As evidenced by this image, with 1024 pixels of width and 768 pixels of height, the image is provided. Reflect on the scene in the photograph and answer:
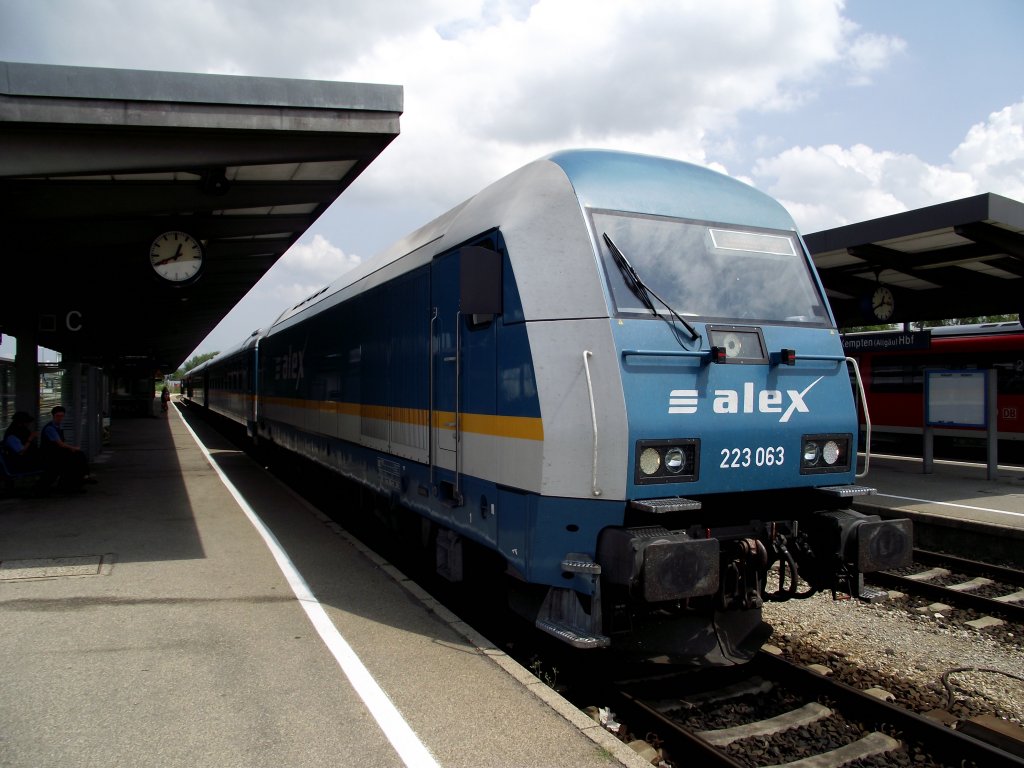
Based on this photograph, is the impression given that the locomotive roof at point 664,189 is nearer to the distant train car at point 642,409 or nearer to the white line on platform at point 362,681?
the distant train car at point 642,409

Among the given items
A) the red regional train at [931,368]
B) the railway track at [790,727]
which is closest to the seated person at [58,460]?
the railway track at [790,727]

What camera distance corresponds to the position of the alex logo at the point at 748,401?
4527 millimetres

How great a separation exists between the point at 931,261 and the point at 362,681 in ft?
36.4

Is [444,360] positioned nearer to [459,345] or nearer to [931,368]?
[459,345]

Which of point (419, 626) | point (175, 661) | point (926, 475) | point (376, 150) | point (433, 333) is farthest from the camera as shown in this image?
point (926, 475)

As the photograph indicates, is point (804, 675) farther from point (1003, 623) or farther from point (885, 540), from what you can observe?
point (1003, 623)

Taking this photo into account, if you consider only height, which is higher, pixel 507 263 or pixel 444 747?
pixel 507 263

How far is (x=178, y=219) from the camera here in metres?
10.4

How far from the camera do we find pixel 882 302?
1390cm

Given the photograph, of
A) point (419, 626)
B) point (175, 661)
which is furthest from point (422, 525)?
point (175, 661)

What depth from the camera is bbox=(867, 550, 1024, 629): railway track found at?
274 inches

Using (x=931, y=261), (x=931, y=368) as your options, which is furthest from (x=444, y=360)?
(x=931, y=368)

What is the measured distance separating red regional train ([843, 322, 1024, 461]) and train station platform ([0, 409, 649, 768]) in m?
11.2

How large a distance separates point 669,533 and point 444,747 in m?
1.66
